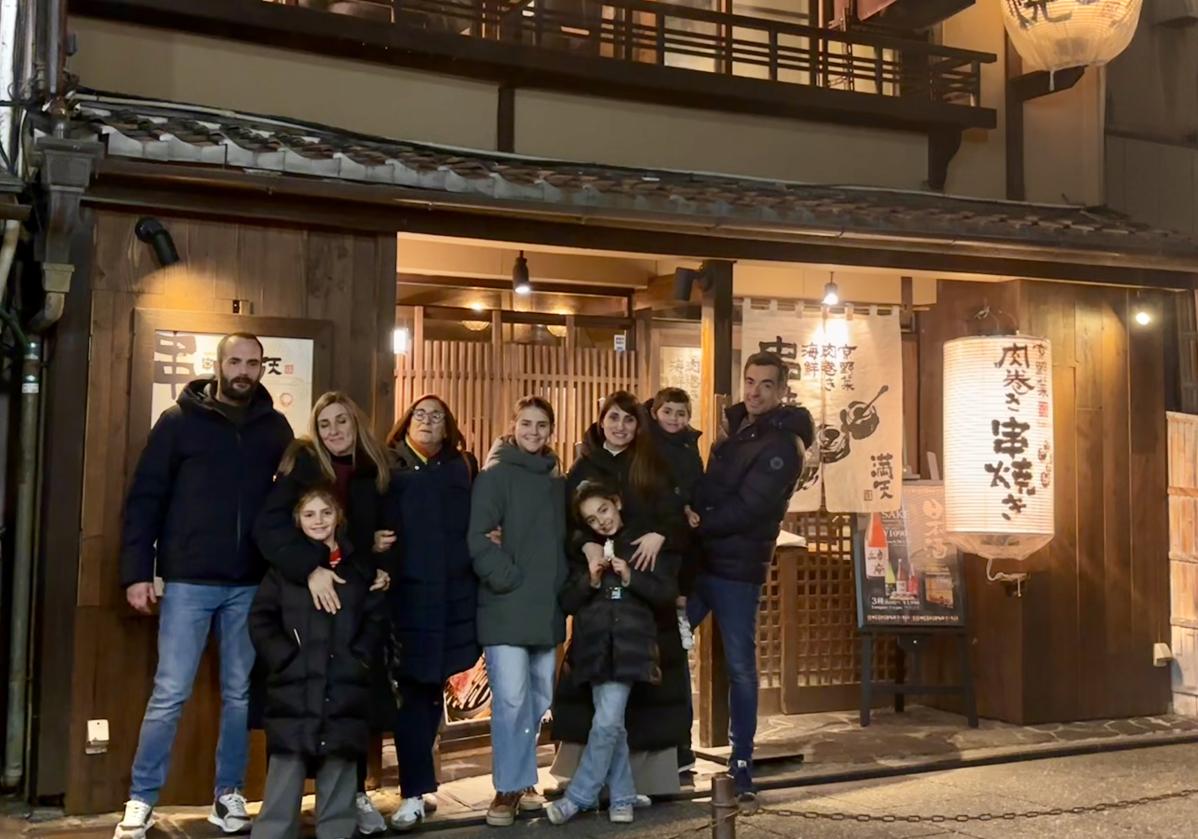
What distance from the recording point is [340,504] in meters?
7.05

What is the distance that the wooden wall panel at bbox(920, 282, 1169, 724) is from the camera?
35.4 feet

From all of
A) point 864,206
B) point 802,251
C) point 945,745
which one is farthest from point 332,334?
point 945,745

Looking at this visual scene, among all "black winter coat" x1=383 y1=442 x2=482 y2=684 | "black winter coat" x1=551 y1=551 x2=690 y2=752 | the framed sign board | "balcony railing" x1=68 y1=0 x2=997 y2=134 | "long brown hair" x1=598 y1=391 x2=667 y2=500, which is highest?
"balcony railing" x1=68 y1=0 x2=997 y2=134

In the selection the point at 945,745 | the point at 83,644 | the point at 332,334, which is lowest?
the point at 945,745

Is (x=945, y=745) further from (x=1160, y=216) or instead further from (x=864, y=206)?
(x=1160, y=216)

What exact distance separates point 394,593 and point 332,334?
5.99 ft

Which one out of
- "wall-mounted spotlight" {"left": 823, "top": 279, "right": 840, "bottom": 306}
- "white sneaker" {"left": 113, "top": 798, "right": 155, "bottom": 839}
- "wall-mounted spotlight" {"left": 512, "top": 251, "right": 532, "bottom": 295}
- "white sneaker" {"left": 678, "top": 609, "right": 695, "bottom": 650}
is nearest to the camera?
"white sneaker" {"left": 113, "top": 798, "right": 155, "bottom": 839}

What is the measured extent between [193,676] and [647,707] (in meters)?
2.71

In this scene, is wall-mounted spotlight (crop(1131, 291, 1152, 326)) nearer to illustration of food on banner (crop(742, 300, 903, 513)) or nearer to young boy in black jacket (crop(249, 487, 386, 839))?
illustration of food on banner (crop(742, 300, 903, 513))

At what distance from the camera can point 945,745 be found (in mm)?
9930

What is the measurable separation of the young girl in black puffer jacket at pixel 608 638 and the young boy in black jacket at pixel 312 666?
1315 mm

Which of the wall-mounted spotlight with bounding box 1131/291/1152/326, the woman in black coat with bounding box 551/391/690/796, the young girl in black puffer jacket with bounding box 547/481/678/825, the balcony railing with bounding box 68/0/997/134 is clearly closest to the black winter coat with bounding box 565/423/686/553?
the woman in black coat with bounding box 551/391/690/796

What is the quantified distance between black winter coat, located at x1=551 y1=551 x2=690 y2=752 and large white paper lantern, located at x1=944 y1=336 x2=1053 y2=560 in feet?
10.5

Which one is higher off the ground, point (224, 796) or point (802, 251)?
point (802, 251)
